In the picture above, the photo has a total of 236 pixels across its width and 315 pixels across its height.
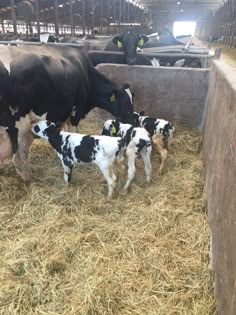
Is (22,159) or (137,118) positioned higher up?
(137,118)

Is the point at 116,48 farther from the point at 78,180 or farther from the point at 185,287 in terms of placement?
the point at 185,287

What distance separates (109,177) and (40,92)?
1.45 metres

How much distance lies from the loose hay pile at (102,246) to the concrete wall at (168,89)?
5.45ft

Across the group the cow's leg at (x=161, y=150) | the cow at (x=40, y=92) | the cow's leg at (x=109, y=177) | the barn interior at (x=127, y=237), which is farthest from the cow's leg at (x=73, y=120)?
the cow's leg at (x=109, y=177)

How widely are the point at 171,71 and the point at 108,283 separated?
4255 mm

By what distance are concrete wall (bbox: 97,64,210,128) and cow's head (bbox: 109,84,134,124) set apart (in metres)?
0.79

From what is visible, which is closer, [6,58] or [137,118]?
[6,58]

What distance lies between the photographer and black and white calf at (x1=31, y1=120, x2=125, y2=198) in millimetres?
3607

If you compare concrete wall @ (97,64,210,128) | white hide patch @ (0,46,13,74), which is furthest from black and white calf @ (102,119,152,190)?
concrete wall @ (97,64,210,128)

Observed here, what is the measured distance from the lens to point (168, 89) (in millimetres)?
5793

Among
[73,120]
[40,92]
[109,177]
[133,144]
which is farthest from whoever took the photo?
[73,120]

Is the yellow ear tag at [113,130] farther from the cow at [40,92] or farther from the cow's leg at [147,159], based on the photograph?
the cow at [40,92]

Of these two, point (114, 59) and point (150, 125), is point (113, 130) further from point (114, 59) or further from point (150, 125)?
point (114, 59)

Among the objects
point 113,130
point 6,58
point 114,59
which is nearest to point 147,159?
point 113,130
